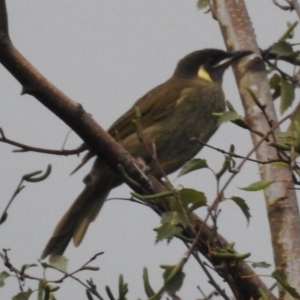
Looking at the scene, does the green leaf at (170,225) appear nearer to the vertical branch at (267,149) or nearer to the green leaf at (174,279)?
the green leaf at (174,279)

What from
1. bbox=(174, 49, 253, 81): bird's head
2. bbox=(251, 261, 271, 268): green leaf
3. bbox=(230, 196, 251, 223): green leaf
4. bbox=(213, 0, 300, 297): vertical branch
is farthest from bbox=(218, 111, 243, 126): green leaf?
bbox=(174, 49, 253, 81): bird's head

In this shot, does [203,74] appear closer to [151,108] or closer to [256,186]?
[151,108]

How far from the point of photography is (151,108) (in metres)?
5.13

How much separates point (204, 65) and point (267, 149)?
2252 mm

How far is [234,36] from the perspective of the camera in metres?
4.65

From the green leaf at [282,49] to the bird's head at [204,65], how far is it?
1.39 metres

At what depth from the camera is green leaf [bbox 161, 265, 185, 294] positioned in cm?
253

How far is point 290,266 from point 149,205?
647mm

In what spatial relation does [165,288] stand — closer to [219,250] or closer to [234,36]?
[219,250]

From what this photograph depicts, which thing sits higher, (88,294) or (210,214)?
(210,214)

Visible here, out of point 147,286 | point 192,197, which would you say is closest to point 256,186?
point 192,197

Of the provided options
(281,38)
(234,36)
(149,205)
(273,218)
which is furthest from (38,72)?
(234,36)

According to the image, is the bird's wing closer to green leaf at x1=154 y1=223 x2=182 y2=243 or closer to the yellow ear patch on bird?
the yellow ear patch on bird

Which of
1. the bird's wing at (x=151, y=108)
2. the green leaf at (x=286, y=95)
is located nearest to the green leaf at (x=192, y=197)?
the green leaf at (x=286, y=95)
